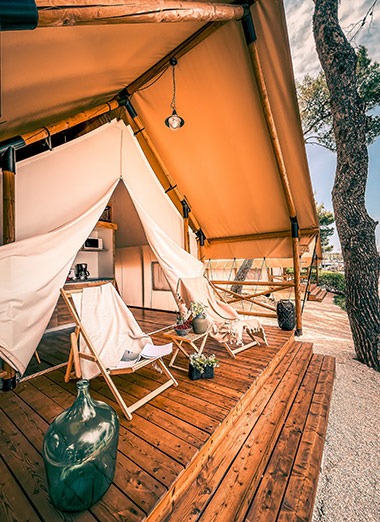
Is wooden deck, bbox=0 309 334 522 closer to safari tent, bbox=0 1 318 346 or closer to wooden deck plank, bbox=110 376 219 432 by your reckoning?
wooden deck plank, bbox=110 376 219 432

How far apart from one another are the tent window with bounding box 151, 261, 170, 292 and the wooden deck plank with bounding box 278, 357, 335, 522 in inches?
162

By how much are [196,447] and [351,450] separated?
1568mm

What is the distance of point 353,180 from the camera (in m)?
3.76

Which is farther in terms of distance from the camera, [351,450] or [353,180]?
[353,180]

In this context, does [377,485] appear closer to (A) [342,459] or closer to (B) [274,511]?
(A) [342,459]

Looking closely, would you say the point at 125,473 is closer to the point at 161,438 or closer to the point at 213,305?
the point at 161,438

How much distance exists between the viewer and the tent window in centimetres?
590

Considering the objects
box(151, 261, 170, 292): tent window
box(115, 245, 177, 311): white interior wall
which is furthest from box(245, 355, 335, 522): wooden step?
box(151, 261, 170, 292): tent window

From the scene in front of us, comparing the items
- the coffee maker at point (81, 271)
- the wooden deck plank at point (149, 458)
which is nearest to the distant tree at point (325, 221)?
the coffee maker at point (81, 271)

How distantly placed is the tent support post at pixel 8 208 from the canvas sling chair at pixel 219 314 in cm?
227

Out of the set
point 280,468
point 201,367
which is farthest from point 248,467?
point 201,367

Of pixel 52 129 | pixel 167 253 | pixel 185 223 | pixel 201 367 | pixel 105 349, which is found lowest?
pixel 201 367

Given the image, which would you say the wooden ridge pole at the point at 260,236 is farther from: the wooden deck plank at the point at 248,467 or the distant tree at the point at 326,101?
the distant tree at the point at 326,101

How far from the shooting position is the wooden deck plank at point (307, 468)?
1.25 metres
